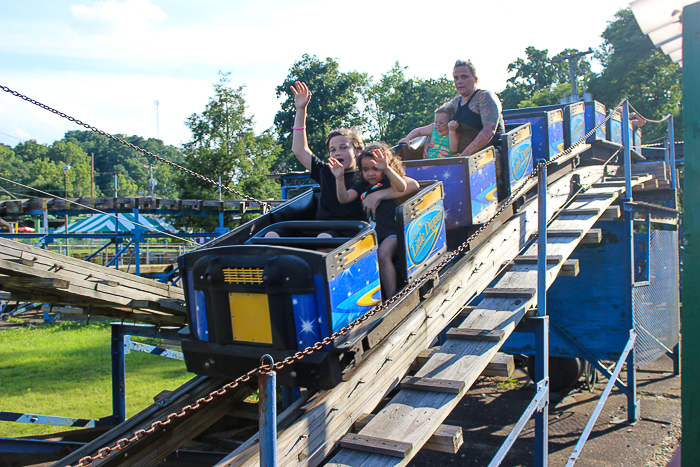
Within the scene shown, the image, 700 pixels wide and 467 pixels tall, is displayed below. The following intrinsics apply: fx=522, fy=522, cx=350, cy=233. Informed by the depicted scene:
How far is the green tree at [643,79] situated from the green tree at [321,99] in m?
16.7

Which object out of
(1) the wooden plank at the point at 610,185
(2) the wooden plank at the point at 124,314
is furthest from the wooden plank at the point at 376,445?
(1) the wooden plank at the point at 610,185

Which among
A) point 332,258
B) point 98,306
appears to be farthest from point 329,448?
point 98,306

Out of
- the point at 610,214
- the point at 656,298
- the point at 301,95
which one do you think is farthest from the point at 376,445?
the point at 656,298

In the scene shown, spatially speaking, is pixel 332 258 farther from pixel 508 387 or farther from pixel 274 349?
pixel 508 387

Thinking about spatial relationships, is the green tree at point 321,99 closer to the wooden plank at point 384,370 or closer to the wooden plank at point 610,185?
the wooden plank at point 610,185

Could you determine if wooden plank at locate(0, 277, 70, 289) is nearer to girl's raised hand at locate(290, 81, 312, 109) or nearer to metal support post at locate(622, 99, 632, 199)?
girl's raised hand at locate(290, 81, 312, 109)

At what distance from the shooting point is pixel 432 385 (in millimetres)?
2994

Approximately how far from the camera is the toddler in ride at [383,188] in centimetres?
327

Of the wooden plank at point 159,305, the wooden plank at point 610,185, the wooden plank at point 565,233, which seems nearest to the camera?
the wooden plank at point 565,233

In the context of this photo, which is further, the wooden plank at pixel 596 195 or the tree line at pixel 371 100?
the tree line at pixel 371 100

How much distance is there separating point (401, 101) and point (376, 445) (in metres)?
40.4

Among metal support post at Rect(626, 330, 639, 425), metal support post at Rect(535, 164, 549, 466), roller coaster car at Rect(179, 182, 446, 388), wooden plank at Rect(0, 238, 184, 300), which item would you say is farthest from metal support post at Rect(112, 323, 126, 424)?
metal support post at Rect(626, 330, 639, 425)

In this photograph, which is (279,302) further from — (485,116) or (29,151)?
(29,151)

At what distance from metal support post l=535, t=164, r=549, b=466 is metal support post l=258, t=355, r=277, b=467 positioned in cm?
237
